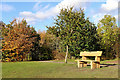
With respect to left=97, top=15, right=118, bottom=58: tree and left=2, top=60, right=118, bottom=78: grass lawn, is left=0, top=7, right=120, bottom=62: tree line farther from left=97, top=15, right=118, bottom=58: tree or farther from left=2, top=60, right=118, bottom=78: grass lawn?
left=2, top=60, right=118, bottom=78: grass lawn

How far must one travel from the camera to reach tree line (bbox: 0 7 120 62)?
55.1ft

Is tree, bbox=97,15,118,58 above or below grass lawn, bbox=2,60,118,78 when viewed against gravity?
above

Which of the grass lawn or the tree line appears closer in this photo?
the grass lawn

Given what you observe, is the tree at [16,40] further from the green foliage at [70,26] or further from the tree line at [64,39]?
the green foliage at [70,26]

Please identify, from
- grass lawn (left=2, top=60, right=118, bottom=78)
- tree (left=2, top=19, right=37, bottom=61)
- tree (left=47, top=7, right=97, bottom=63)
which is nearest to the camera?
grass lawn (left=2, top=60, right=118, bottom=78)

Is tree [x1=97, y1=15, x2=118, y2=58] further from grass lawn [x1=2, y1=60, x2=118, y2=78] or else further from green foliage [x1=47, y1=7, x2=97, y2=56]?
grass lawn [x1=2, y1=60, x2=118, y2=78]

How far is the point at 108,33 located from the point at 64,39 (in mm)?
11738

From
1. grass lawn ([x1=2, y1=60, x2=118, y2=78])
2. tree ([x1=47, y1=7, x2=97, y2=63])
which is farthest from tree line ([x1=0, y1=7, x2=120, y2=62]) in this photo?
grass lawn ([x1=2, y1=60, x2=118, y2=78])

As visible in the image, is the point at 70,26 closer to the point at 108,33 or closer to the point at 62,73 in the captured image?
the point at 62,73

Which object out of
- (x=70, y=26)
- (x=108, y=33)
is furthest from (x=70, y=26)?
(x=108, y=33)

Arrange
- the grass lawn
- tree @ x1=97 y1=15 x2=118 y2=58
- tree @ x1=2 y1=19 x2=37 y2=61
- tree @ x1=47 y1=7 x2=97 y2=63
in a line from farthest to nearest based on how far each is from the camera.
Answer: tree @ x1=97 y1=15 x2=118 y2=58 → tree @ x1=2 y1=19 x2=37 y2=61 → tree @ x1=47 y1=7 x2=97 y2=63 → the grass lawn

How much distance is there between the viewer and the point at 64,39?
56.4ft

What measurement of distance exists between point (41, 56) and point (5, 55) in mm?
6013

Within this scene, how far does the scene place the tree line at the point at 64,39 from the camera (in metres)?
16.8
